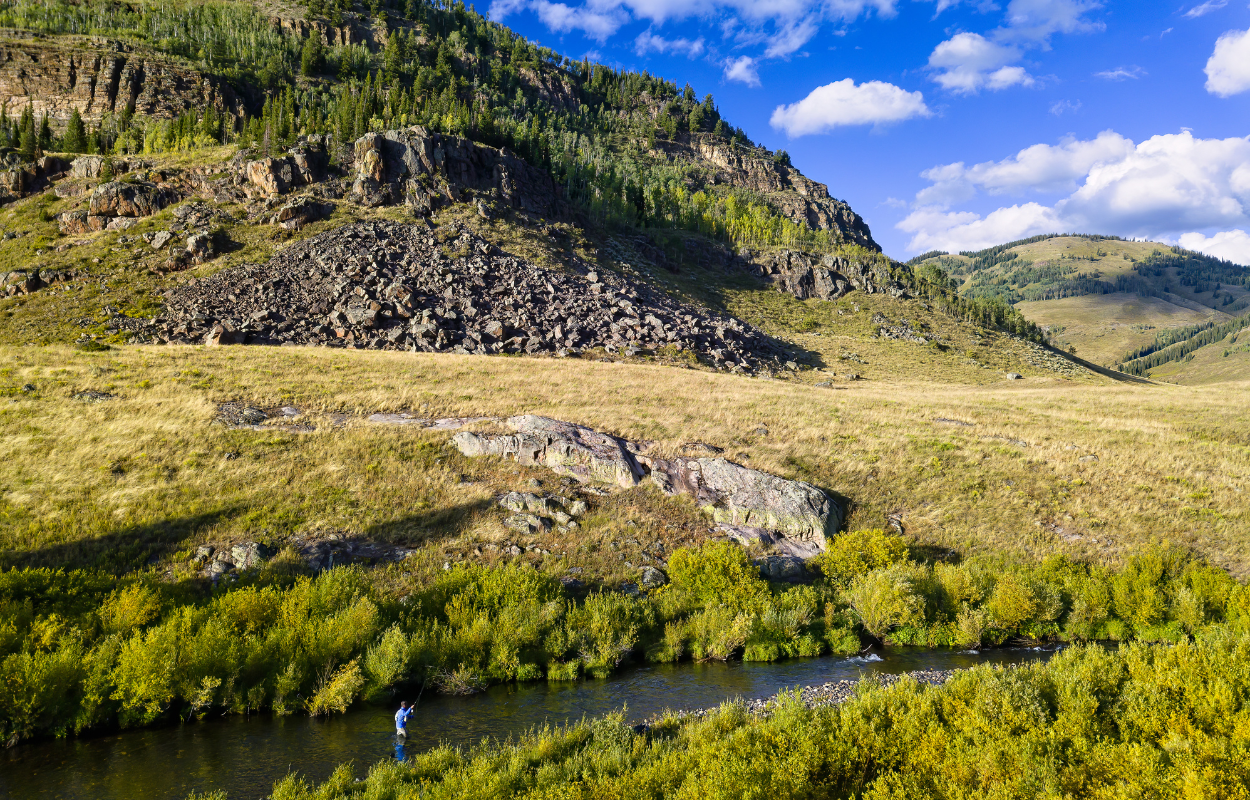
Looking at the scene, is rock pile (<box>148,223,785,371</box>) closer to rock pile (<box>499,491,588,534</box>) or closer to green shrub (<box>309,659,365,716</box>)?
rock pile (<box>499,491,588,534</box>)

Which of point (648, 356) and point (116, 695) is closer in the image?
point (116, 695)

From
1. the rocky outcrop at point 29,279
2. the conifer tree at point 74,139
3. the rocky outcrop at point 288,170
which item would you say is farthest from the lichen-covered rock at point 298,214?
the conifer tree at point 74,139

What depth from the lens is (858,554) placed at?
23.1m

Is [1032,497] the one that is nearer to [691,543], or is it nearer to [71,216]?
[691,543]

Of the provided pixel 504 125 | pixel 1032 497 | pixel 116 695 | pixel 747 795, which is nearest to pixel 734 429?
pixel 1032 497

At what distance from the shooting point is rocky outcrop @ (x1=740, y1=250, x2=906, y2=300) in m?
124

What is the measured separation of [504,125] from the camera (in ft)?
429

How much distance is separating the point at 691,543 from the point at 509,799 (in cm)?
1471

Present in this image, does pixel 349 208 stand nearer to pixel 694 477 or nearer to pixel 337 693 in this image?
pixel 694 477

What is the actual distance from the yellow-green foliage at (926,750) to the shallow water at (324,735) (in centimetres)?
143

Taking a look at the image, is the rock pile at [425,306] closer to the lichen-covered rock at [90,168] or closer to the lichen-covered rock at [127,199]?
the lichen-covered rock at [127,199]

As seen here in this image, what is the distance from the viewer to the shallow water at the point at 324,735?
11.8 metres

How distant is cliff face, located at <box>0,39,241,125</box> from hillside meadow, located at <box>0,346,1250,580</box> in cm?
12111

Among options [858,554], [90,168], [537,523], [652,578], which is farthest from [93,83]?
[858,554]
